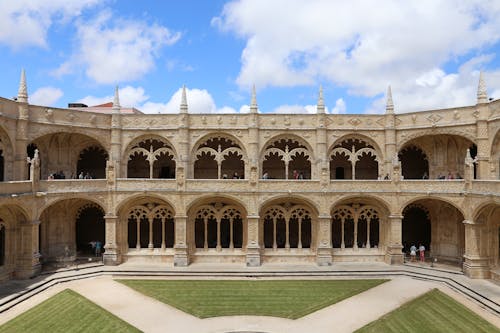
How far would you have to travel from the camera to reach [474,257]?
25734mm

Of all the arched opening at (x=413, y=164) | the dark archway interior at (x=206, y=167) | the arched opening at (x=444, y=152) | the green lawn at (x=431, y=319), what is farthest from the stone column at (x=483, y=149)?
the dark archway interior at (x=206, y=167)

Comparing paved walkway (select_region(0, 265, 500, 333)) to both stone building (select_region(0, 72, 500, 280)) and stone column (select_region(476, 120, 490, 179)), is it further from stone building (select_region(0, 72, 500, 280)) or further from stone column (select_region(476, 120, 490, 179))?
stone column (select_region(476, 120, 490, 179))

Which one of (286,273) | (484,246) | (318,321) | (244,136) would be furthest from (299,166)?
(318,321)

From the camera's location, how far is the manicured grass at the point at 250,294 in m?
20.1

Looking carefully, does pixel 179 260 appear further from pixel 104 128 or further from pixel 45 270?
pixel 104 128

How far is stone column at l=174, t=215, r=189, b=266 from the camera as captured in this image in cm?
2891

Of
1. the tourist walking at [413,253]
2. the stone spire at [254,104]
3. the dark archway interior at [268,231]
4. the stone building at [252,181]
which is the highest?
the stone spire at [254,104]

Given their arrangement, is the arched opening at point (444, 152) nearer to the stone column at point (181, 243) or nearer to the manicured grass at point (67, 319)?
the stone column at point (181, 243)

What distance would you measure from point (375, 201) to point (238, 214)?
10770mm

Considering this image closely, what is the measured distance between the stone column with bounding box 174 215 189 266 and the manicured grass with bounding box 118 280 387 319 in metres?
3.38

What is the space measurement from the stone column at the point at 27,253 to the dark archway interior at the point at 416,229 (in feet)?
95.9

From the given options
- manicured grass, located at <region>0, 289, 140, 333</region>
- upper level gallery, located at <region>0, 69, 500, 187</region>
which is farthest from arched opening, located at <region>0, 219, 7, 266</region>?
manicured grass, located at <region>0, 289, 140, 333</region>

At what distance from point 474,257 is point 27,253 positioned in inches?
1162

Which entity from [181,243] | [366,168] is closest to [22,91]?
[181,243]
